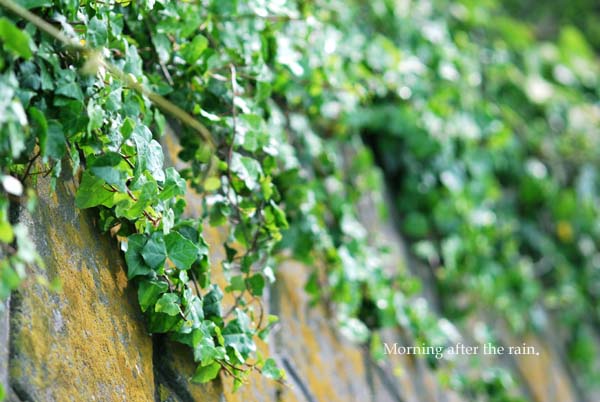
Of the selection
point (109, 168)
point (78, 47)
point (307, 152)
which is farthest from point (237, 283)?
point (307, 152)

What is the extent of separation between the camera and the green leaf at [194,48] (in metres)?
1.34

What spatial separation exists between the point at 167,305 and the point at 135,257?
72 millimetres

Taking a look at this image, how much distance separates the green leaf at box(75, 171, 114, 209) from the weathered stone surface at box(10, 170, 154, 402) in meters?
0.02

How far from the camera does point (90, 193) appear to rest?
1.02m

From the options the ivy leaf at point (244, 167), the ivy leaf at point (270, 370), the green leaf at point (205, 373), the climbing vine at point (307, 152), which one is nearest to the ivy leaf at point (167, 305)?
the climbing vine at point (307, 152)

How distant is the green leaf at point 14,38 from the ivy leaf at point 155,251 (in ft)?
0.97

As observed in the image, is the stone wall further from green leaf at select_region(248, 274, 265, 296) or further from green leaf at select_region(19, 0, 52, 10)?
green leaf at select_region(19, 0, 52, 10)

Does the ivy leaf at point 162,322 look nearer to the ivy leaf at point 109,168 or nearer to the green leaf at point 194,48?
the ivy leaf at point 109,168

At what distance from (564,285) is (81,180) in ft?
6.50

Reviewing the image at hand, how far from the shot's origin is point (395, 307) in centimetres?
189

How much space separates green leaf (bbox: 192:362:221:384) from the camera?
115cm

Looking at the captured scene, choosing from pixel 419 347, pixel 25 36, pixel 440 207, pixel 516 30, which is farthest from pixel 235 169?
pixel 516 30

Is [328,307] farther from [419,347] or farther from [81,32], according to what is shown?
[81,32]

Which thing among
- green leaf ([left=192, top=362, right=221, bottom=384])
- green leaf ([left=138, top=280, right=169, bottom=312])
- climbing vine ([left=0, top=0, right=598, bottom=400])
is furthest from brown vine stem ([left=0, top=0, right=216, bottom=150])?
green leaf ([left=192, top=362, right=221, bottom=384])
